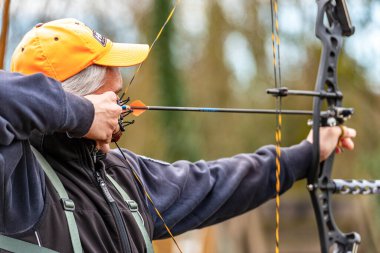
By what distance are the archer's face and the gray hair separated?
0.05 ft

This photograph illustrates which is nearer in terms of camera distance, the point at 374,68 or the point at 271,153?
the point at 271,153

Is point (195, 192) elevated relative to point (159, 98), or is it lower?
elevated

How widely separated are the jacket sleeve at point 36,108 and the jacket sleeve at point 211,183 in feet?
1.74

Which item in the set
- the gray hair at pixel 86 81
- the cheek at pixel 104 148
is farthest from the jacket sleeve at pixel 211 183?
the gray hair at pixel 86 81

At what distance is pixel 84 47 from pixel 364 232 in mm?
5641

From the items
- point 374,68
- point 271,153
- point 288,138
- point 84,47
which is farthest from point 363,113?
point 84,47

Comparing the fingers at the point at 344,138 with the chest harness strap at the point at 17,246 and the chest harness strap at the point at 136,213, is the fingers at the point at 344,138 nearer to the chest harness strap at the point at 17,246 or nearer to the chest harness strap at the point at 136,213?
the chest harness strap at the point at 136,213

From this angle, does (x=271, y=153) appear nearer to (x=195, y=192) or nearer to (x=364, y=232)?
(x=195, y=192)

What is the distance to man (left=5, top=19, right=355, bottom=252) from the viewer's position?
6.84 ft

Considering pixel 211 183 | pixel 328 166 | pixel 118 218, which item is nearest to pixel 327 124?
pixel 328 166

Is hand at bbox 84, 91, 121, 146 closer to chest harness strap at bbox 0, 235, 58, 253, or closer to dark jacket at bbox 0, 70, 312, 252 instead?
dark jacket at bbox 0, 70, 312, 252

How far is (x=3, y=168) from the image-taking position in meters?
1.89

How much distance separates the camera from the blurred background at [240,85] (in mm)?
7496

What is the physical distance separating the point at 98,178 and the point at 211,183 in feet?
1.93
